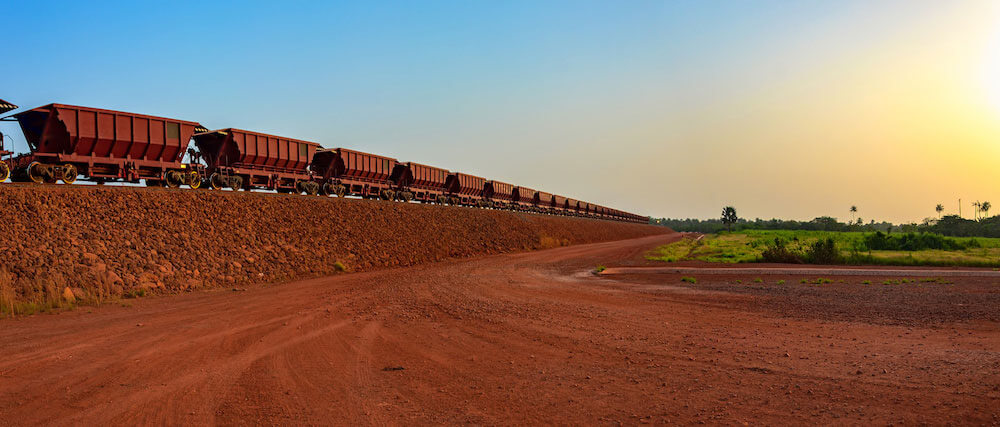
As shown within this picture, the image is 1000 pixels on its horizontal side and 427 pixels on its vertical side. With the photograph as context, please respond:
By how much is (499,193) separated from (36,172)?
161 feet

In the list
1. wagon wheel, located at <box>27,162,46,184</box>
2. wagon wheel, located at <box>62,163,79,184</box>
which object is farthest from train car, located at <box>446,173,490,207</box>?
wagon wheel, located at <box>27,162,46,184</box>

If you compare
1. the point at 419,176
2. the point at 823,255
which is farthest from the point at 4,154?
the point at 823,255

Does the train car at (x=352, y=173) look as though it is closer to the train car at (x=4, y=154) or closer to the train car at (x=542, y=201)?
the train car at (x=4, y=154)

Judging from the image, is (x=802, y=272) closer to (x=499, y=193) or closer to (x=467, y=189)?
(x=467, y=189)

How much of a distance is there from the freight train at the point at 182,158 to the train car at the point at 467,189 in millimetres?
5439

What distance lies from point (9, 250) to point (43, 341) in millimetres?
6350

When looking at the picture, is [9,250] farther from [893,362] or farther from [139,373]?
[893,362]

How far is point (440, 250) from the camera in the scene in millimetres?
29266

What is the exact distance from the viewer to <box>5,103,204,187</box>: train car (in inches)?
738

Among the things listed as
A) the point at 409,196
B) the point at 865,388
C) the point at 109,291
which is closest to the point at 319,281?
the point at 109,291

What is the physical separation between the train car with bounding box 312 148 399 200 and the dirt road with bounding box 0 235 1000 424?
21.8 metres

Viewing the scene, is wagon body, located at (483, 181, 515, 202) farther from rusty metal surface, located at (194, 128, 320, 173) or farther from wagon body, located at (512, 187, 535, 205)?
rusty metal surface, located at (194, 128, 320, 173)

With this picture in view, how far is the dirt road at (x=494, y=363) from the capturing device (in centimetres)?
531

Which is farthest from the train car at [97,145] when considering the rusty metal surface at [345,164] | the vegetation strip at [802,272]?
the vegetation strip at [802,272]
